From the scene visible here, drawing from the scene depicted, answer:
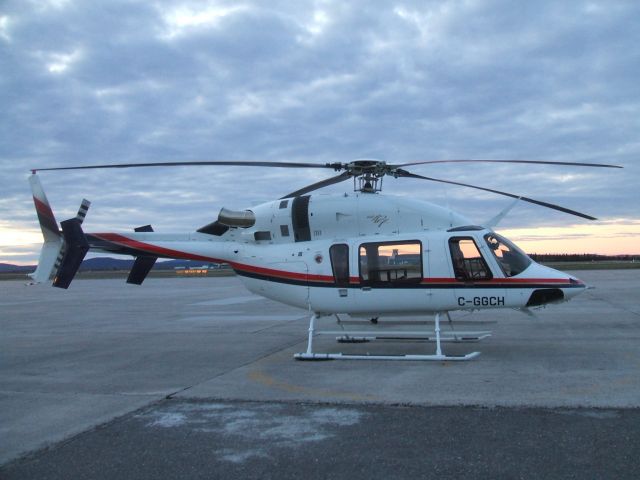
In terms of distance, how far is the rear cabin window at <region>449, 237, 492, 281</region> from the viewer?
9781 millimetres

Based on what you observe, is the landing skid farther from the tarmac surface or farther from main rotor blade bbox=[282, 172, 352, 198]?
main rotor blade bbox=[282, 172, 352, 198]

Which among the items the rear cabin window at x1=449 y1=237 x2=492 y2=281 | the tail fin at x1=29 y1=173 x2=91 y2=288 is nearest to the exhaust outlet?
the tail fin at x1=29 y1=173 x2=91 y2=288

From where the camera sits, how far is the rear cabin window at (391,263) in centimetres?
995

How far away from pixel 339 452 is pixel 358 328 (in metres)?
6.60

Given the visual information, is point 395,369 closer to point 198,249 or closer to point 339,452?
point 339,452

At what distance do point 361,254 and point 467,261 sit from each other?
6.19ft

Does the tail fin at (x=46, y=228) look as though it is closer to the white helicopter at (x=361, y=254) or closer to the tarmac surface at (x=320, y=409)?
the white helicopter at (x=361, y=254)

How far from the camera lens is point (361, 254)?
33.5 ft

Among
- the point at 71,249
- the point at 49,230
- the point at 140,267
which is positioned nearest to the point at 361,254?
the point at 140,267

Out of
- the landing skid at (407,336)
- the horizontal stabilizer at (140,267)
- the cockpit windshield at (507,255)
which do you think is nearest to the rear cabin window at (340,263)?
the landing skid at (407,336)

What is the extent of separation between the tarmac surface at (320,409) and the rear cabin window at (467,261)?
3.74 feet

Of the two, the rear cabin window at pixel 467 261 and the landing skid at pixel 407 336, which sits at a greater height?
the rear cabin window at pixel 467 261

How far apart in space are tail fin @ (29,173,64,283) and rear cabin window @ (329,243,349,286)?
575 centimetres

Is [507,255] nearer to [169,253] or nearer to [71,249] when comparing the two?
[169,253]
